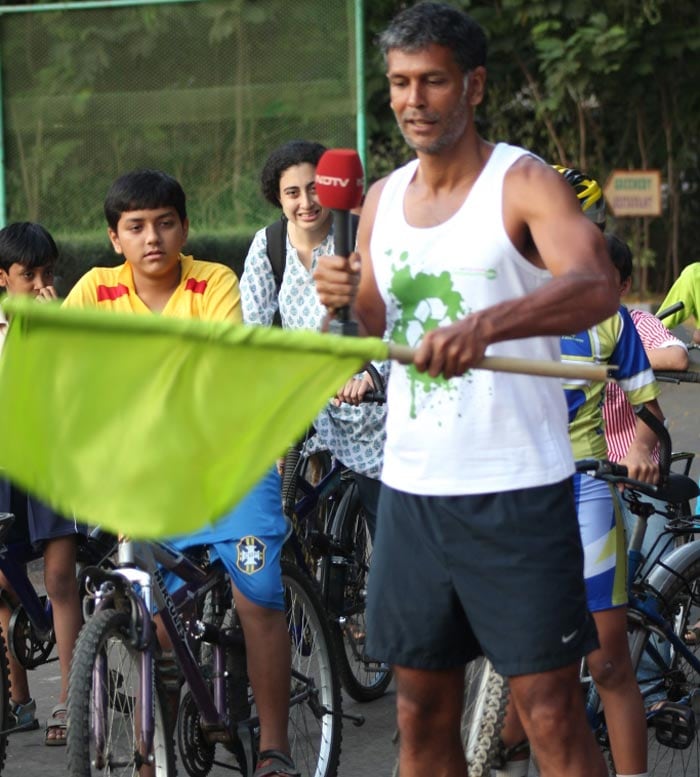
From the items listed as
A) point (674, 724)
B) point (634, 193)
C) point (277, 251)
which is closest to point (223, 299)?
point (277, 251)

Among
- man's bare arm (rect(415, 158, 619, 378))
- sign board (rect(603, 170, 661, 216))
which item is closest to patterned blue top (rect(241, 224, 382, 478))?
man's bare arm (rect(415, 158, 619, 378))

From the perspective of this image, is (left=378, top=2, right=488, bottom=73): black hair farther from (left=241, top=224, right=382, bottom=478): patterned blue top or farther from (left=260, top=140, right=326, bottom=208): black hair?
(left=260, top=140, right=326, bottom=208): black hair

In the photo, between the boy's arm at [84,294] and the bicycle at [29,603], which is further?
the bicycle at [29,603]

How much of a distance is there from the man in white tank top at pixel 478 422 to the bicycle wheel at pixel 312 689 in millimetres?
1531

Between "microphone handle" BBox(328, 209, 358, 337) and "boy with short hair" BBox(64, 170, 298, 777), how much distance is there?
1293 millimetres

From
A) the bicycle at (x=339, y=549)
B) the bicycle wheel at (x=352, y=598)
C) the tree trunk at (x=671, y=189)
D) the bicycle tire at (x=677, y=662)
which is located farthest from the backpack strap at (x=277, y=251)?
the tree trunk at (x=671, y=189)

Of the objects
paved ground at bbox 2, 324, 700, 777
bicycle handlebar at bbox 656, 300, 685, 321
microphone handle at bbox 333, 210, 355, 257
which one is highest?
microphone handle at bbox 333, 210, 355, 257

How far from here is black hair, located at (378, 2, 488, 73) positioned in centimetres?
347

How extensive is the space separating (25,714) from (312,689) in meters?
1.17

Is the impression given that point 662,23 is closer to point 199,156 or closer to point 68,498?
point 199,156

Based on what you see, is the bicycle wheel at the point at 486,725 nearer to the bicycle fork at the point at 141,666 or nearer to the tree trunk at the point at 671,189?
the bicycle fork at the point at 141,666

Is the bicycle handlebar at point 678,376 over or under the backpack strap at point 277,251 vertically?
under

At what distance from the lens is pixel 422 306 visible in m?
3.50

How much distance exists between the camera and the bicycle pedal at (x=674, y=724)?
4.66m
